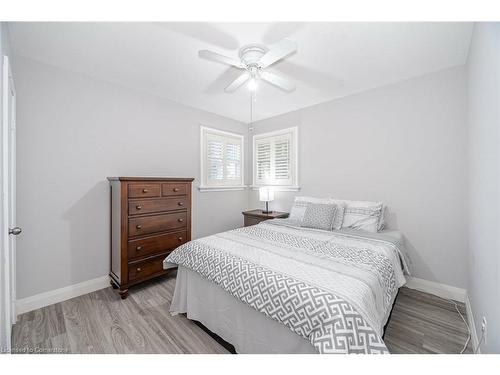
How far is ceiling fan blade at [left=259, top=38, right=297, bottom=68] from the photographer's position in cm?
149

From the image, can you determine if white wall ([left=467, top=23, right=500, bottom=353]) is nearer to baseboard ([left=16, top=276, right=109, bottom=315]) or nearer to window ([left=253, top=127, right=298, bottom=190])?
window ([left=253, top=127, right=298, bottom=190])

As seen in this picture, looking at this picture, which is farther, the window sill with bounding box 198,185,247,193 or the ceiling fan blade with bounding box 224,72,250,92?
the window sill with bounding box 198,185,247,193

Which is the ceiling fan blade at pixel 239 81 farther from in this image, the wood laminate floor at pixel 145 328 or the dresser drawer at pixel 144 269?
the wood laminate floor at pixel 145 328

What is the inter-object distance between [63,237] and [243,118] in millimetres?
3193

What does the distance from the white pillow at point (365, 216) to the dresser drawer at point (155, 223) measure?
6.81 feet

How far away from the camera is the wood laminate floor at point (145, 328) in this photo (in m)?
1.58

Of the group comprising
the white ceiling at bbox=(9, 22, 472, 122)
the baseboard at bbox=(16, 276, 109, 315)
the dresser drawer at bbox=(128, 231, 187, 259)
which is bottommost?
the baseboard at bbox=(16, 276, 109, 315)

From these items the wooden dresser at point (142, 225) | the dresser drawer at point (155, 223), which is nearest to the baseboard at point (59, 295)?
the wooden dresser at point (142, 225)

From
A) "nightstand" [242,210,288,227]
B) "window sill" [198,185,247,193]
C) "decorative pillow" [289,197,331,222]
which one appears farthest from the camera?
"window sill" [198,185,247,193]

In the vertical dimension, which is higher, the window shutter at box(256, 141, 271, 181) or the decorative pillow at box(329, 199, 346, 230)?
the window shutter at box(256, 141, 271, 181)

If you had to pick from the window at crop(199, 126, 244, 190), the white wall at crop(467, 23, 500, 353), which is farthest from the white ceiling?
the window at crop(199, 126, 244, 190)

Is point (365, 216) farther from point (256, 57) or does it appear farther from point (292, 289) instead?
point (256, 57)

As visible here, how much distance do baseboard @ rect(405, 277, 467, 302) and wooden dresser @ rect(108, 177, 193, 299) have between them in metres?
2.87

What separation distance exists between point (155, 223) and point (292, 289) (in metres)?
1.88
